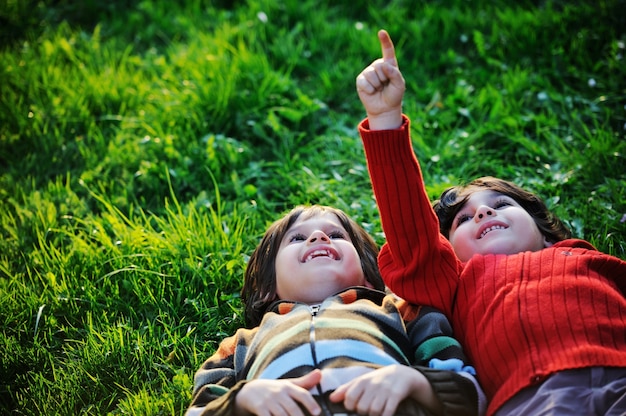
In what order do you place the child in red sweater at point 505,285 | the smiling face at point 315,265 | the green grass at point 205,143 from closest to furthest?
the child in red sweater at point 505,285, the smiling face at point 315,265, the green grass at point 205,143

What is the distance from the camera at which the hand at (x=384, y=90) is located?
2557 millimetres

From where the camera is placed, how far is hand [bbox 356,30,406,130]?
8.39 ft

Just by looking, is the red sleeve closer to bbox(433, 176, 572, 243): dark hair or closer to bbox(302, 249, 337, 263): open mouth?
bbox(302, 249, 337, 263): open mouth

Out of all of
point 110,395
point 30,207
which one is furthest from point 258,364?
point 30,207

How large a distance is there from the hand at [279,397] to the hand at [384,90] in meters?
0.85

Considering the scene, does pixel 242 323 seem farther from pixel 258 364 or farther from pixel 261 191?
pixel 261 191

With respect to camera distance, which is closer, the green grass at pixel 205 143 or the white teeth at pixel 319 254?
the white teeth at pixel 319 254

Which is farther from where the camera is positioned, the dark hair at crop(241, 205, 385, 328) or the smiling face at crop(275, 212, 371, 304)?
the dark hair at crop(241, 205, 385, 328)

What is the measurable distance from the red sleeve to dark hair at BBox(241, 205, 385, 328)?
0.25 metres

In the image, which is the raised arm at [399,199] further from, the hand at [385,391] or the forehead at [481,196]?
the hand at [385,391]

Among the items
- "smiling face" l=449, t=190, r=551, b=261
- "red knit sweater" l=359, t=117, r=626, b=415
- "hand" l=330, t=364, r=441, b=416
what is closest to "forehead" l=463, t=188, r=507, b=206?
"smiling face" l=449, t=190, r=551, b=261

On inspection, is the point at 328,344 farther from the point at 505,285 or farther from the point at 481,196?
the point at 481,196

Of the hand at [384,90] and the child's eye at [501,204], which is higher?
the hand at [384,90]

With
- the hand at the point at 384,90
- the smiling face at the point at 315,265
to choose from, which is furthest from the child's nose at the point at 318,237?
the hand at the point at 384,90
